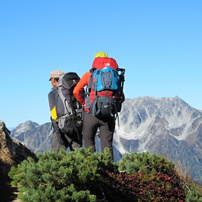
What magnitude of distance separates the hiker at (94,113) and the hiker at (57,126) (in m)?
0.84

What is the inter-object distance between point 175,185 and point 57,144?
142 inches

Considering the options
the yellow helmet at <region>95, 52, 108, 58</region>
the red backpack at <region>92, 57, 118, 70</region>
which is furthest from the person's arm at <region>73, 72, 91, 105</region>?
the yellow helmet at <region>95, 52, 108, 58</region>

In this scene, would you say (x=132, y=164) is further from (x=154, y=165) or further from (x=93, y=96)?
(x=93, y=96)

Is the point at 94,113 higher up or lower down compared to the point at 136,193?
higher up

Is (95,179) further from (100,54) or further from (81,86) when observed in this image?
(100,54)

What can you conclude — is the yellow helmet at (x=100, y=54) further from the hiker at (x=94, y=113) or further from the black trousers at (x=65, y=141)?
the black trousers at (x=65, y=141)

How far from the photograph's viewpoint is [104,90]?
30.0ft

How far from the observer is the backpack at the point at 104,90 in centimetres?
905

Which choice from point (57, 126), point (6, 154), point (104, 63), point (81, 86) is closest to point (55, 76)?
point (81, 86)

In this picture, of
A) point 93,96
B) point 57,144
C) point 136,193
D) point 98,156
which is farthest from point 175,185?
point 57,144

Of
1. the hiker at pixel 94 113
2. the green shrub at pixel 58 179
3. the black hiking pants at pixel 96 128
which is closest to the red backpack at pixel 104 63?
the hiker at pixel 94 113

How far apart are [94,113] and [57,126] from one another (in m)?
1.75

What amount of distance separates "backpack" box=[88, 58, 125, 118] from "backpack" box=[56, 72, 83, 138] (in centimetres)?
95

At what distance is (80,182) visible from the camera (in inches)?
260
